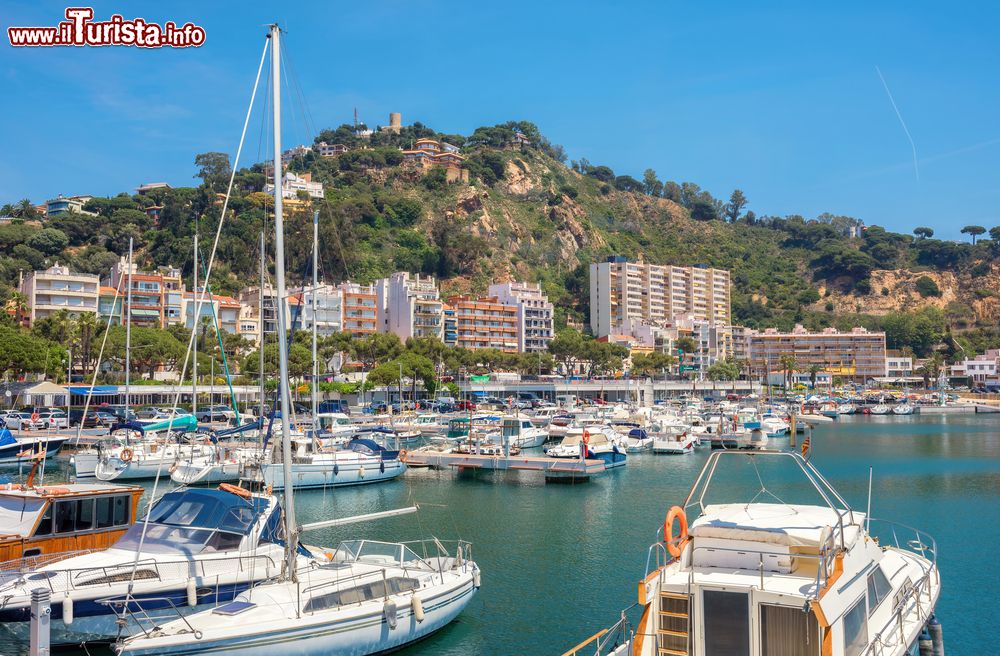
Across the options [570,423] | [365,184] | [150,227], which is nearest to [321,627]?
[570,423]

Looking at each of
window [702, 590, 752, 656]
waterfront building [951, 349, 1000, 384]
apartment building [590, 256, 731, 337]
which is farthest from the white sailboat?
waterfront building [951, 349, 1000, 384]

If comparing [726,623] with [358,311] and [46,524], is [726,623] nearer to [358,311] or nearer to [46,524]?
[46,524]

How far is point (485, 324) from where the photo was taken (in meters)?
143

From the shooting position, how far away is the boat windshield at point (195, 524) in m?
20.1

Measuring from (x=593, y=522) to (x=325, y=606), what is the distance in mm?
20392

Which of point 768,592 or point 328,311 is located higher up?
point 328,311

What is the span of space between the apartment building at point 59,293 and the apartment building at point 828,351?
408 feet

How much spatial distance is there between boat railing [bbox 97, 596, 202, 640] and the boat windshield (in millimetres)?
1397

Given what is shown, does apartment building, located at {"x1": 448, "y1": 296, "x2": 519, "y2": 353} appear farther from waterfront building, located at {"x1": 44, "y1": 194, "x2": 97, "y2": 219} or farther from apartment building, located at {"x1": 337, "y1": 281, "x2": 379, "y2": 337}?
waterfront building, located at {"x1": 44, "y1": 194, "x2": 97, "y2": 219}

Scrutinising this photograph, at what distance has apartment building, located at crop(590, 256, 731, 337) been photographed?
582 feet

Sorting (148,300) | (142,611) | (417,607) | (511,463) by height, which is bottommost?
(511,463)

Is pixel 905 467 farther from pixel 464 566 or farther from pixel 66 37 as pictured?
pixel 66 37

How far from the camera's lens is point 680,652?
13555 mm

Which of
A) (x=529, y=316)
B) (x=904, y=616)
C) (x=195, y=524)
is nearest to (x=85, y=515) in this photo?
(x=195, y=524)
